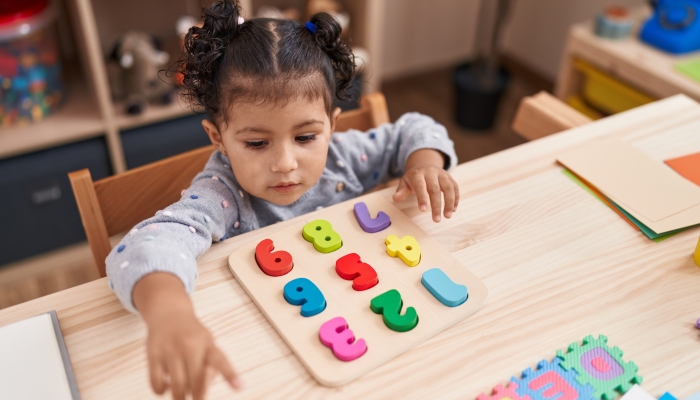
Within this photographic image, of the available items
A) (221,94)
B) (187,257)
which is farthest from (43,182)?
(187,257)

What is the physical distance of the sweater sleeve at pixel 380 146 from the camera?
934 mm

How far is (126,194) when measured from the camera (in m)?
0.83

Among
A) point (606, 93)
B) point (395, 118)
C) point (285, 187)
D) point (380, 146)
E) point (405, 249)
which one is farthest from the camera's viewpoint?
point (395, 118)

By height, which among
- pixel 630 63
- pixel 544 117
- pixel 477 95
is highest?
Result: pixel 544 117

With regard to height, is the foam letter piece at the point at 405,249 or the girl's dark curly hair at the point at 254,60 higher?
the girl's dark curly hair at the point at 254,60

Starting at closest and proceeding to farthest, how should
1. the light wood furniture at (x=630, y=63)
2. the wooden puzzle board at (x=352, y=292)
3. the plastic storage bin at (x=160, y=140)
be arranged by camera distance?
the wooden puzzle board at (x=352, y=292) < the light wood furniture at (x=630, y=63) < the plastic storage bin at (x=160, y=140)

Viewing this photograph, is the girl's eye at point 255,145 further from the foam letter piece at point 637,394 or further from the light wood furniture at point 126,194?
the foam letter piece at point 637,394

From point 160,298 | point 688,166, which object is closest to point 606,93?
point 688,166

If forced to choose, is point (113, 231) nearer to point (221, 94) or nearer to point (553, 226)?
point (221, 94)

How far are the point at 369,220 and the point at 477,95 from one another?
156cm

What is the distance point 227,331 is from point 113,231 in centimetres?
36

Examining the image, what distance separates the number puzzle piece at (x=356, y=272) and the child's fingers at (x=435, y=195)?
0.44ft

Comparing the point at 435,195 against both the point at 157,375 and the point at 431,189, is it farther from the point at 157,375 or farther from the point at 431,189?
the point at 157,375

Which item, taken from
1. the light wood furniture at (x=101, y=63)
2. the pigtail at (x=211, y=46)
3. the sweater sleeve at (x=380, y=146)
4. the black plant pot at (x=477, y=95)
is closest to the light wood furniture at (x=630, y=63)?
the black plant pot at (x=477, y=95)
